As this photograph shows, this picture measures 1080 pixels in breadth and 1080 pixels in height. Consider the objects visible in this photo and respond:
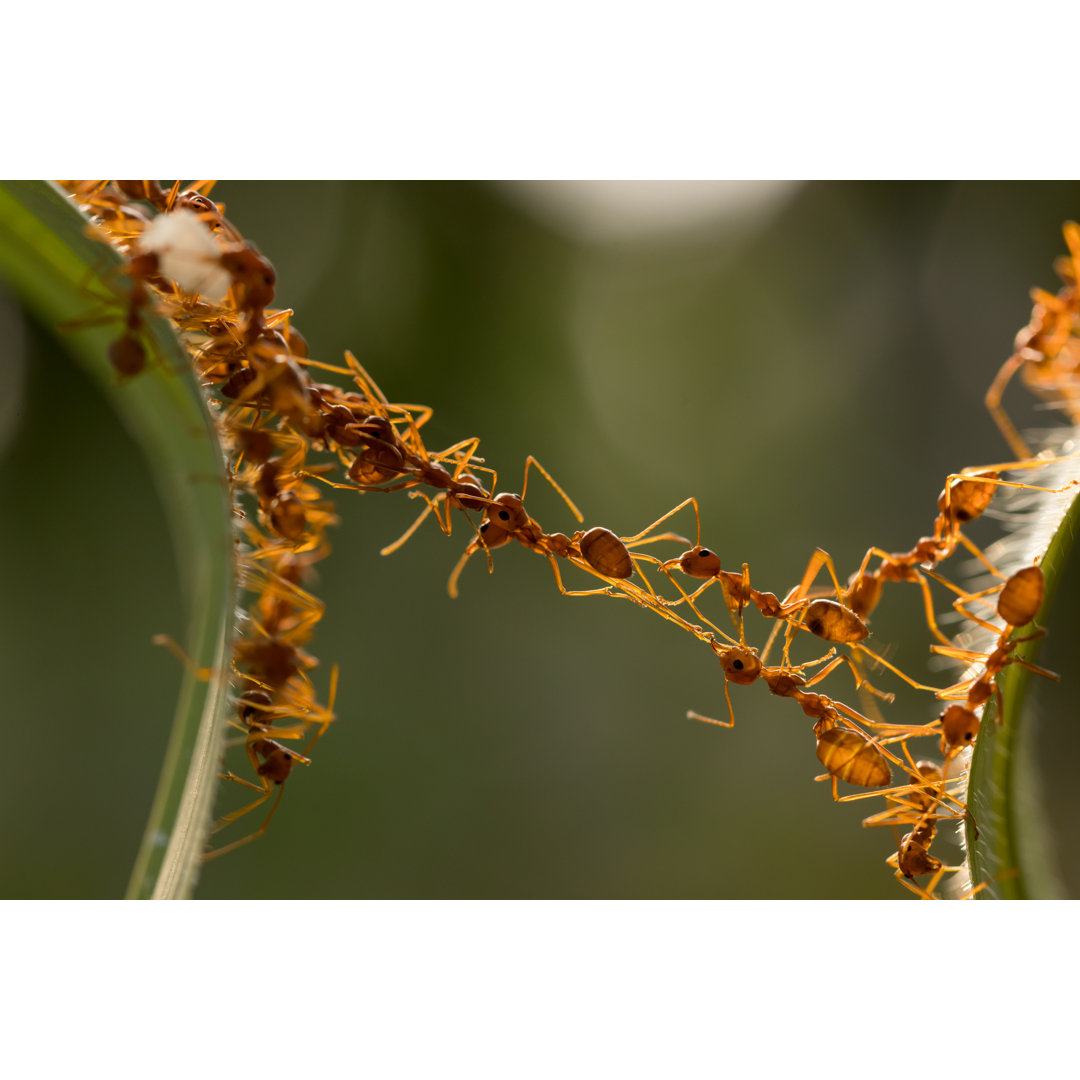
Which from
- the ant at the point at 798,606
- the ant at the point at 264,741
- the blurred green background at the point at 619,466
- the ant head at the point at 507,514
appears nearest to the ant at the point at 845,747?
the ant at the point at 798,606

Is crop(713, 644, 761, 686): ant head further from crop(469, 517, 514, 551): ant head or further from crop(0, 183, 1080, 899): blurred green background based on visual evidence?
crop(0, 183, 1080, 899): blurred green background

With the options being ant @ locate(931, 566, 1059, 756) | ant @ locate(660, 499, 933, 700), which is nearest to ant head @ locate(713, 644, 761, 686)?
ant @ locate(660, 499, 933, 700)

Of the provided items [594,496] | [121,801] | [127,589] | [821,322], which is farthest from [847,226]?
[121,801]

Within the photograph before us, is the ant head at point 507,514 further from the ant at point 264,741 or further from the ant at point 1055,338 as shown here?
the ant at point 1055,338

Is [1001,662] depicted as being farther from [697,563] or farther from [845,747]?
[697,563]

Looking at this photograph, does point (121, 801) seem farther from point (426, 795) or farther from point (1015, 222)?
point (1015, 222)

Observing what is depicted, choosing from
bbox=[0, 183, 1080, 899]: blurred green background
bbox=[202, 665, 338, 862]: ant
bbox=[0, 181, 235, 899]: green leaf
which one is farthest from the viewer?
bbox=[0, 183, 1080, 899]: blurred green background

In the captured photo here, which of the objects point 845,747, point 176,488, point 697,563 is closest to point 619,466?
point 697,563
